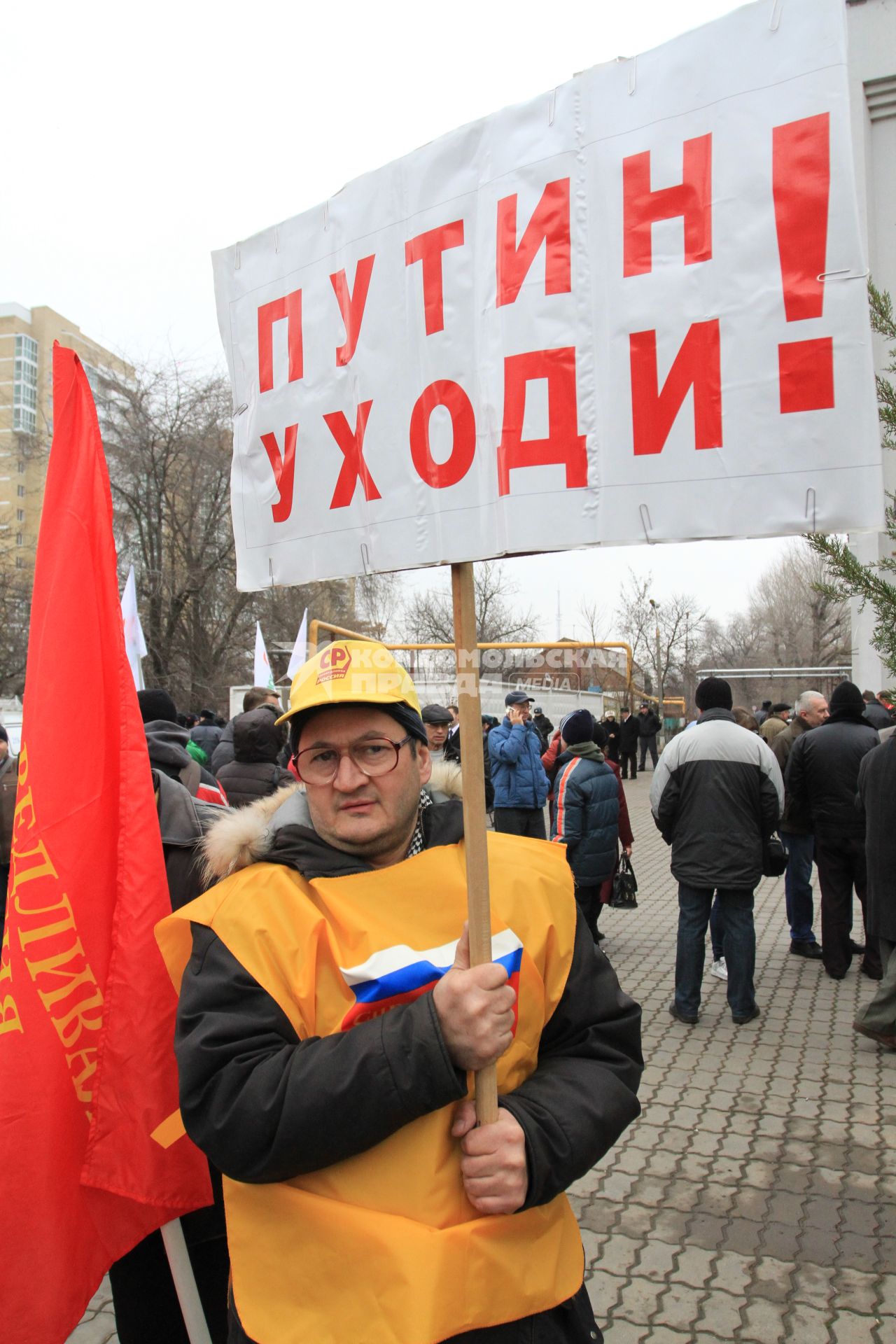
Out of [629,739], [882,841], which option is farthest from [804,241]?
[629,739]

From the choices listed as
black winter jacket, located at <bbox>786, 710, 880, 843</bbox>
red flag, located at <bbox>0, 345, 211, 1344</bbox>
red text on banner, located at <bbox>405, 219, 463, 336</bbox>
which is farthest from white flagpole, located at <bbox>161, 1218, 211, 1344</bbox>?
black winter jacket, located at <bbox>786, 710, 880, 843</bbox>

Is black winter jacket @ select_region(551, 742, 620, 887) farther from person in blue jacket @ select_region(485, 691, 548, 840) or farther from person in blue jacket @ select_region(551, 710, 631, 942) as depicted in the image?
person in blue jacket @ select_region(485, 691, 548, 840)

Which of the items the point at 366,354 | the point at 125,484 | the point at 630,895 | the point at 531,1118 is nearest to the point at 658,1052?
the point at 630,895

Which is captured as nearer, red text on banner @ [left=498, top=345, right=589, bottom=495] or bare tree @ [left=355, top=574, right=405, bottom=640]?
red text on banner @ [left=498, top=345, right=589, bottom=495]

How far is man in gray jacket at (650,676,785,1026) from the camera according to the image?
20.0ft

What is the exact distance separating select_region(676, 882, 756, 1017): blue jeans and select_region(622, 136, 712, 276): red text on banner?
5022mm

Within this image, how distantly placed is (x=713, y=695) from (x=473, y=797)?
16.9 feet

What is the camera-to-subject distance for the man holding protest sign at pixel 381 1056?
151 cm

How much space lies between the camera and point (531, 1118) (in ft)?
5.32

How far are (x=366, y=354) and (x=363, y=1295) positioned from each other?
166 cm

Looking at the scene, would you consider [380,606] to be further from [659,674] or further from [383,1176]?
[383,1176]

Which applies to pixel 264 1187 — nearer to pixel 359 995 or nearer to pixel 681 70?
pixel 359 995

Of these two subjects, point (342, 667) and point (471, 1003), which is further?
point (342, 667)

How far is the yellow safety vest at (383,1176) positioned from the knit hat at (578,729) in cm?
584
